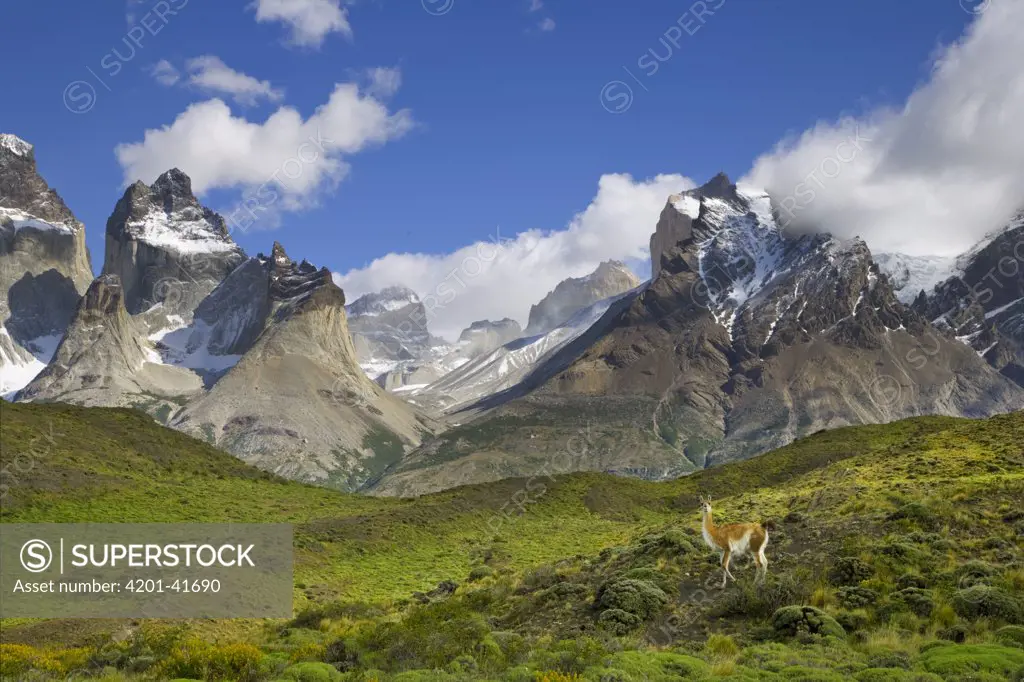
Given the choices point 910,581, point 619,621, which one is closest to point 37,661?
point 619,621

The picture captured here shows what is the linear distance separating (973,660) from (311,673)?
17898 mm

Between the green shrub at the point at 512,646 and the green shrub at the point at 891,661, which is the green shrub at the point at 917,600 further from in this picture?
the green shrub at the point at 512,646

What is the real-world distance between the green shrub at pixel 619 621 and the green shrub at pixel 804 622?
4.69 m

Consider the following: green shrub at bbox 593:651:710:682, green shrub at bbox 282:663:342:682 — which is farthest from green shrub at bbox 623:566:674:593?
green shrub at bbox 282:663:342:682

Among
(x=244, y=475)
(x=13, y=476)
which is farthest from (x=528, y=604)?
(x=244, y=475)

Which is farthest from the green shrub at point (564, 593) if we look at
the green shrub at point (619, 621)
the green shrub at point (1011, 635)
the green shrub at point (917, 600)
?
the green shrub at point (1011, 635)

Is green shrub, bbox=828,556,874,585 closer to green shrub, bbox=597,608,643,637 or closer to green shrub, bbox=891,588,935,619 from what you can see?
green shrub, bbox=891,588,935,619

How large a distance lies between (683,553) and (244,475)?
69.8 m

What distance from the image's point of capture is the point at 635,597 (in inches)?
1129

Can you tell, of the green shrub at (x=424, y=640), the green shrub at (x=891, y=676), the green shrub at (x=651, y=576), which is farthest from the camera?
the green shrub at (x=651, y=576)

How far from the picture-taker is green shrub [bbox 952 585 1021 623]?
76.6 feet

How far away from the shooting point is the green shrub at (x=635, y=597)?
2835 cm

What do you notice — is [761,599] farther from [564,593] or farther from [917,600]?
[564,593]

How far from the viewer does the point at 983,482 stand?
3828cm
